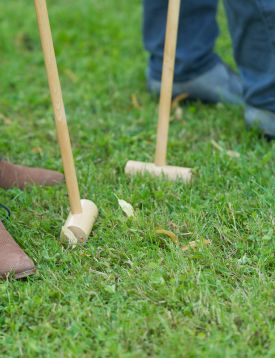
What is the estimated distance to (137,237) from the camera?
6.53 ft

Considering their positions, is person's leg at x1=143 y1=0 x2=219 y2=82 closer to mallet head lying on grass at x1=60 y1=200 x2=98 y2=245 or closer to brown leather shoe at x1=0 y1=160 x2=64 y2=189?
brown leather shoe at x1=0 y1=160 x2=64 y2=189

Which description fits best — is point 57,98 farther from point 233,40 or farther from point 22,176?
point 233,40

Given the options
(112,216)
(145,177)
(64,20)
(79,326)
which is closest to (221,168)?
(145,177)

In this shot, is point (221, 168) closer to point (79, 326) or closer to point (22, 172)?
point (22, 172)

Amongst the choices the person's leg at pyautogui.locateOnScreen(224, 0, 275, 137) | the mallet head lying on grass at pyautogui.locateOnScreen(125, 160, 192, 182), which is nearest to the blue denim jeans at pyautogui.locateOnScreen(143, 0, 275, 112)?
the person's leg at pyautogui.locateOnScreen(224, 0, 275, 137)

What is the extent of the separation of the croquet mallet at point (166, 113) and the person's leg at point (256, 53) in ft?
1.02

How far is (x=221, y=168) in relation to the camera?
2410mm

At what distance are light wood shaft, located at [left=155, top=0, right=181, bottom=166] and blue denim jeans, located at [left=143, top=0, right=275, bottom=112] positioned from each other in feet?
1.08

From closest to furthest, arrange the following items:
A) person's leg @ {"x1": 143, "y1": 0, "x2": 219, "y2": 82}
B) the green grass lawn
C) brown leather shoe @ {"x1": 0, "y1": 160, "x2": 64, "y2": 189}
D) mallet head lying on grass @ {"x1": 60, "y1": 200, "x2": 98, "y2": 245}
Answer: the green grass lawn
mallet head lying on grass @ {"x1": 60, "y1": 200, "x2": 98, "y2": 245}
brown leather shoe @ {"x1": 0, "y1": 160, "x2": 64, "y2": 189}
person's leg @ {"x1": 143, "y1": 0, "x2": 219, "y2": 82}

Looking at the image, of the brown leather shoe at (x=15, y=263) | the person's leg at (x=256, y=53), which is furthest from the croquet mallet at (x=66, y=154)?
the person's leg at (x=256, y=53)

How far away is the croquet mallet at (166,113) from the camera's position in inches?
88.4

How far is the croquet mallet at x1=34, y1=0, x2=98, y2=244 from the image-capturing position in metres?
1.89

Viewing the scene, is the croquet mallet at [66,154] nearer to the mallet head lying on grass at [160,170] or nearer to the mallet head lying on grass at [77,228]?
the mallet head lying on grass at [77,228]

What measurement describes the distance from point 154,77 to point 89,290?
1519mm
